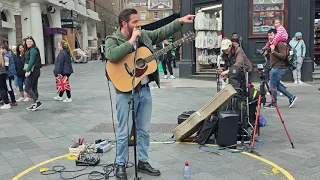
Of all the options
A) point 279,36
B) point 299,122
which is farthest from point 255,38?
point 299,122

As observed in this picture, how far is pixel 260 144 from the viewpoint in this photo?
5.24 meters

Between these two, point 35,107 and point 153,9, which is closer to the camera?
point 35,107

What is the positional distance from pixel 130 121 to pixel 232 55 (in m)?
2.72

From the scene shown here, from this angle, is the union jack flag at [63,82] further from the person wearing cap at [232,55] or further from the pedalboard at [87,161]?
the pedalboard at [87,161]

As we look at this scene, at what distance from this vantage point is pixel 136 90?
389 centimetres

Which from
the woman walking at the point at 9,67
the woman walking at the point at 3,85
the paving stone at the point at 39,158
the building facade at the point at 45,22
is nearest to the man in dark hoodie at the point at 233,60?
the paving stone at the point at 39,158

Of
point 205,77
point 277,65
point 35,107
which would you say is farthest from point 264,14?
point 35,107

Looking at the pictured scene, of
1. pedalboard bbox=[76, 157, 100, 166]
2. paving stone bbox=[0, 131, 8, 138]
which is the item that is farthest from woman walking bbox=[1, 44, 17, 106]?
pedalboard bbox=[76, 157, 100, 166]

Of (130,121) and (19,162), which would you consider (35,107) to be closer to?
(19,162)

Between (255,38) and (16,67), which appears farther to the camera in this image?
(255,38)

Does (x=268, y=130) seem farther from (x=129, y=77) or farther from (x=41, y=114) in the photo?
(x=41, y=114)

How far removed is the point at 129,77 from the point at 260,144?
2547mm

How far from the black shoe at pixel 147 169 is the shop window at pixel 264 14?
32.0 ft

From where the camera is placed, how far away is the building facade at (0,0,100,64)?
24250 millimetres
